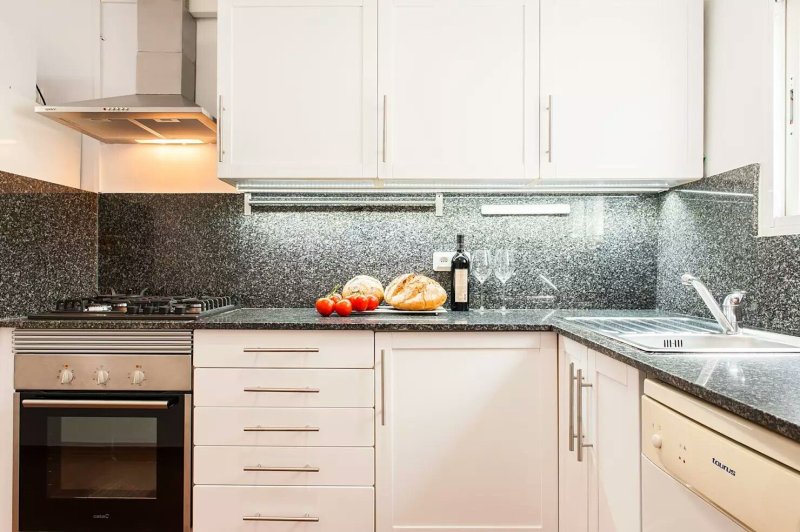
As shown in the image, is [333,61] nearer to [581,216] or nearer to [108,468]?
[581,216]

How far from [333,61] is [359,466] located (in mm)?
1557

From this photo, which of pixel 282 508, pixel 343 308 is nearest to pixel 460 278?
pixel 343 308

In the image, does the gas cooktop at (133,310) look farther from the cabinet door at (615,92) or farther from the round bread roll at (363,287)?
the cabinet door at (615,92)

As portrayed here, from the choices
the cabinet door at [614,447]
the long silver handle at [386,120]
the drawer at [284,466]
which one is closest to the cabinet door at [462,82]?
the long silver handle at [386,120]

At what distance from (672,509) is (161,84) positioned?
94.1 inches

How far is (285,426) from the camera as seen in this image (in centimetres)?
194

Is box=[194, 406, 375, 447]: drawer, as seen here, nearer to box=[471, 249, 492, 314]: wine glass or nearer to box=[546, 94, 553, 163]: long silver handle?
box=[471, 249, 492, 314]: wine glass

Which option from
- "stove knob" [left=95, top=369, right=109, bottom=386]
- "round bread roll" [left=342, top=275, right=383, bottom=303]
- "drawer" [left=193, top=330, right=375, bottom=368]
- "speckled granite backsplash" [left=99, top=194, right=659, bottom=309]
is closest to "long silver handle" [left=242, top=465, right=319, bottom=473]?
"drawer" [left=193, top=330, right=375, bottom=368]

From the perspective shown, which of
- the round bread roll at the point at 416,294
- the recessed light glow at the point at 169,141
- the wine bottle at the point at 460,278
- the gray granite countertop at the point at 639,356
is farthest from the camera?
the recessed light glow at the point at 169,141

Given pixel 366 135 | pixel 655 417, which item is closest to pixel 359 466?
pixel 655 417

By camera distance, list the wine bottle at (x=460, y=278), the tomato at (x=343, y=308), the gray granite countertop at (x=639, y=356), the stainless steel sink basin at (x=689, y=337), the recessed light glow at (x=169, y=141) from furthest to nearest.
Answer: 1. the recessed light glow at (x=169, y=141)
2. the wine bottle at (x=460, y=278)
3. the tomato at (x=343, y=308)
4. the stainless steel sink basin at (x=689, y=337)
5. the gray granite countertop at (x=639, y=356)

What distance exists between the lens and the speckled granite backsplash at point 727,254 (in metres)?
1.67

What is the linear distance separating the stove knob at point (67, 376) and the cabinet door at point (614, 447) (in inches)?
68.9

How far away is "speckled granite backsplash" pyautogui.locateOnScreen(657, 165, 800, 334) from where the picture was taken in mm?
1670
